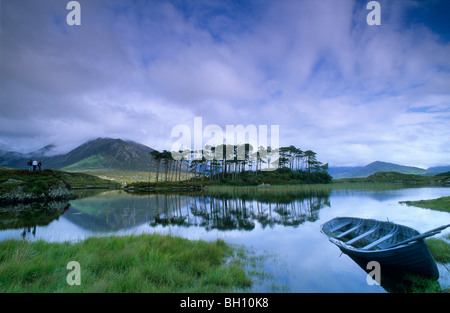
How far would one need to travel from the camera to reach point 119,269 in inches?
228

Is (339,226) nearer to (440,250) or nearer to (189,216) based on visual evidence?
(440,250)

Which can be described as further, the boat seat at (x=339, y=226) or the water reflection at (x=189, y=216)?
the water reflection at (x=189, y=216)

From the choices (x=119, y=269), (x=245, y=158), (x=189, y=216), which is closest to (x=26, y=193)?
(x=189, y=216)

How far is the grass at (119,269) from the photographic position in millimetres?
4520

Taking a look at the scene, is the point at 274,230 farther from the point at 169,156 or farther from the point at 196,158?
the point at 196,158

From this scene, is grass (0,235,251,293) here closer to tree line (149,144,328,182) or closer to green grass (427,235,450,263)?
green grass (427,235,450,263)

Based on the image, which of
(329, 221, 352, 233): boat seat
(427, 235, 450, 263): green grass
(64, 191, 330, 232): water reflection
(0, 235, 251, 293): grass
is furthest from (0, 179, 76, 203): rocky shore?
(427, 235, 450, 263): green grass

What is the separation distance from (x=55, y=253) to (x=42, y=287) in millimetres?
2529

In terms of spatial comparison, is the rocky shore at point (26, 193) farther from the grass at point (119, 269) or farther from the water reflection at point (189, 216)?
the grass at point (119, 269)

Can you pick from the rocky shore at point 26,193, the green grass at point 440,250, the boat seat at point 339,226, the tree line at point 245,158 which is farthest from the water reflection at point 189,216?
the tree line at point 245,158

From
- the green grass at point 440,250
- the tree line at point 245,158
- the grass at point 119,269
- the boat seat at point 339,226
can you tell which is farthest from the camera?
the tree line at point 245,158
